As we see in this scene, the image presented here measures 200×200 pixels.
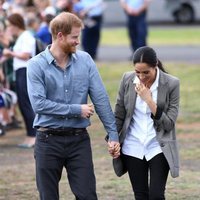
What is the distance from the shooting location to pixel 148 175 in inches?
299

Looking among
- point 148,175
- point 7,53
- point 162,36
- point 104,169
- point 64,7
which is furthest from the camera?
point 162,36

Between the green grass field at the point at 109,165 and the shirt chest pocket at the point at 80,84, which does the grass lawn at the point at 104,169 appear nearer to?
the green grass field at the point at 109,165

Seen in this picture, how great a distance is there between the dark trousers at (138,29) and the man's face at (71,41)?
46.2 ft

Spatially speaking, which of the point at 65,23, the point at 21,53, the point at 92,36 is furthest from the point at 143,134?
the point at 92,36

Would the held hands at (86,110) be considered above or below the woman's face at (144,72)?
below

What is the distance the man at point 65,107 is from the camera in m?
6.95

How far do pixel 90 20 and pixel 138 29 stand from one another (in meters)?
1.32

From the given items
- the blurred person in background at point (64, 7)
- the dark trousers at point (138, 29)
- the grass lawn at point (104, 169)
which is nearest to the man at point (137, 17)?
the dark trousers at point (138, 29)

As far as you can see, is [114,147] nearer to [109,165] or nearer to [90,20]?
[109,165]

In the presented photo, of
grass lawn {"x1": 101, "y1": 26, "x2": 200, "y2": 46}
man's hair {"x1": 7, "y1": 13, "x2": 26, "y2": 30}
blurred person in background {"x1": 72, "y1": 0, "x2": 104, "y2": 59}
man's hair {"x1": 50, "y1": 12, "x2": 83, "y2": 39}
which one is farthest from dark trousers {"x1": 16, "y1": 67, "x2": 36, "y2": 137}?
grass lawn {"x1": 101, "y1": 26, "x2": 200, "y2": 46}

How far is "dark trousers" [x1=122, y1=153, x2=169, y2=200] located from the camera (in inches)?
A: 286

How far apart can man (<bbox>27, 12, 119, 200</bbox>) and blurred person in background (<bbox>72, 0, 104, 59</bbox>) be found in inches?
550

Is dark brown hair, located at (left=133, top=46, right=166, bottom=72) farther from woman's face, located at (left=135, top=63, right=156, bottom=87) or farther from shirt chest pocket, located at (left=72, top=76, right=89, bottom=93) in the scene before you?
shirt chest pocket, located at (left=72, top=76, right=89, bottom=93)

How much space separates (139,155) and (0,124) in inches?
225
